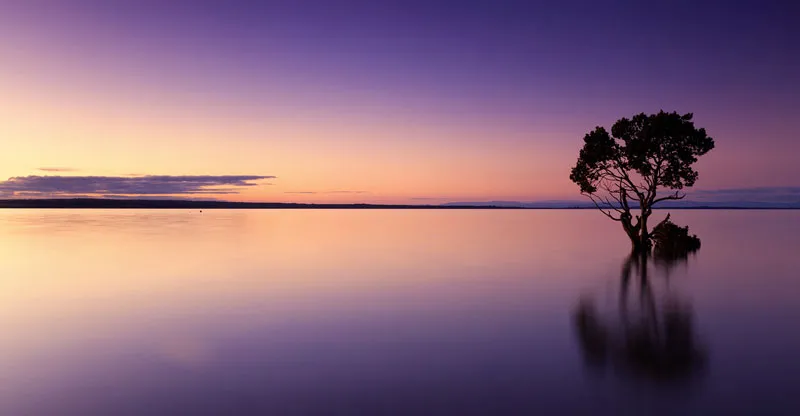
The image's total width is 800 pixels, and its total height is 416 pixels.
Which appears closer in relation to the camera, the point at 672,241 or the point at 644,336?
the point at 644,336

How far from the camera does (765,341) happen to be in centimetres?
1566

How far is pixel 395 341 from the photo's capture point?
15734 millimetres

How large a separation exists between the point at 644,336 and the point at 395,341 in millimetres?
7821

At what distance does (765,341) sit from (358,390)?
12.9 m

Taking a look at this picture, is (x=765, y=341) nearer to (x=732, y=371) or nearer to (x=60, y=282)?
(x=732, y=371)

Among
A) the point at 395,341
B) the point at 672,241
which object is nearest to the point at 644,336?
the point at 395,341

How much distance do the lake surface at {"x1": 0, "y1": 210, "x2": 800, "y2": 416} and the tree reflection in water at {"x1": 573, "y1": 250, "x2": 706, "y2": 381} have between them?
0.09m

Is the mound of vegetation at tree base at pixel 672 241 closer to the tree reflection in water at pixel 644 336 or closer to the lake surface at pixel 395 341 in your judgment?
the lake surface at pixel 395 341

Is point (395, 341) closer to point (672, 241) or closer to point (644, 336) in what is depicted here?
point (644, 336)

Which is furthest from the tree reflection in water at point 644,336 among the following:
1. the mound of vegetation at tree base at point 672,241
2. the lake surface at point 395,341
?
the mound of vegetation at tree base at point 672,241

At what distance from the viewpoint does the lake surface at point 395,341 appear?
35.5 feet

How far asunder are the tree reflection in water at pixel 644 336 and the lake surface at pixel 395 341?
9 cm

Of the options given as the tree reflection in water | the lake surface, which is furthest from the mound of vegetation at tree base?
the tree reflection in water

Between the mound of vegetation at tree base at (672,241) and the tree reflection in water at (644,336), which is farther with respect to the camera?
the mound of vegetation at tree base at (672,241)
